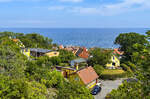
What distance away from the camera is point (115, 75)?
2981 centimetres

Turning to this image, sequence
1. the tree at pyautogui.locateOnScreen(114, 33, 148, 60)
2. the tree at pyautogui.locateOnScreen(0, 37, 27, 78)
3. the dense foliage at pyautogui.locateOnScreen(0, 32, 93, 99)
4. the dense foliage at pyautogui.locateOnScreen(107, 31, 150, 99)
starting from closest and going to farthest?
the dense foliage at pyautogui.locateOnScreen(107, 31, 150, 99) < the dense foliage at pyautogui.locateOnScreen(0, 32, 93, 99) < the tree at pyautogui.locateOnScreen(0, 37, 27, 78) < the tree at pyautogui.locateOnScreen(114, 33, 148, 60)

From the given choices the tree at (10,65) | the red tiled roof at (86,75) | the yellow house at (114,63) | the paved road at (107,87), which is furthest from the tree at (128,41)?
the tree at (10,65)

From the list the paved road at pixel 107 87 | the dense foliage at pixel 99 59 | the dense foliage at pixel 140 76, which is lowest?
the paved road at pixel 107 87

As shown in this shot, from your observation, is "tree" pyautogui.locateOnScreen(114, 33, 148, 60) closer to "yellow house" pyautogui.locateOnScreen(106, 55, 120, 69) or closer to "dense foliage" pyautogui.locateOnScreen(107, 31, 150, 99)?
"yellow house" pyautogui.locateOnScreen(106, 55, 120, 69)

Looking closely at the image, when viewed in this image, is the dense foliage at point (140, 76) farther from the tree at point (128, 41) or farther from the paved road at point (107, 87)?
the tree at point (128, 41)

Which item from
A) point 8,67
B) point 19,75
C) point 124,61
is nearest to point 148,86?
point 19,75

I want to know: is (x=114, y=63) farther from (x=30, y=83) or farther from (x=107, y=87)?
(x=30, y=83)

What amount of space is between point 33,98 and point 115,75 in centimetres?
2203

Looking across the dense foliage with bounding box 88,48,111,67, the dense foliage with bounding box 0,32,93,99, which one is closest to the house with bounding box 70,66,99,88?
→ the dense foliage with bounding box 0,32,93,99

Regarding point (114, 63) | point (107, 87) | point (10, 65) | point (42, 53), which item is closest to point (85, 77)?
point (107, 87)

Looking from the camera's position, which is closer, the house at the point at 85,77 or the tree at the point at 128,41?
the house at the point at 85,77

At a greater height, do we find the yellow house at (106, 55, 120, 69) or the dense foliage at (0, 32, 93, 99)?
the dense foliage at (0, 32, 93, 99)

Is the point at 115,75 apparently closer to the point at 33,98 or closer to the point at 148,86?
the point at 33,98

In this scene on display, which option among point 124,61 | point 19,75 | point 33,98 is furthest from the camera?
point 124,61
